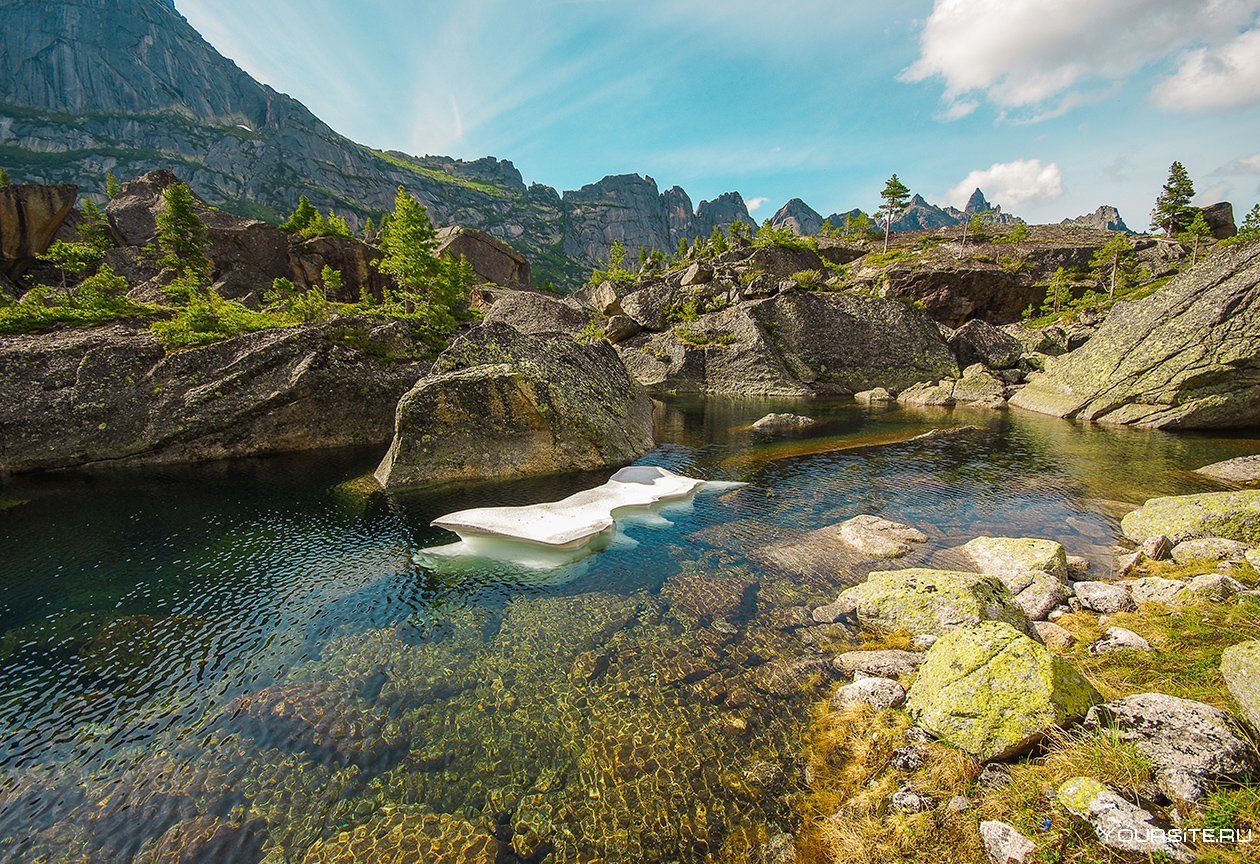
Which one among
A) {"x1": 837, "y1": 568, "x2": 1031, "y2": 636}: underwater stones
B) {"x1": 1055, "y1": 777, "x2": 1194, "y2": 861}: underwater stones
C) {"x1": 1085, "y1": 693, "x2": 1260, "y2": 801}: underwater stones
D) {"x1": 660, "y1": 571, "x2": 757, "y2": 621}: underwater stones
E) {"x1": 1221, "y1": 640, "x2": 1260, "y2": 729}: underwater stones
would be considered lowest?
{"x1": 660, "y1": 571, "x2": 757, "y2": 621}: underwater stones

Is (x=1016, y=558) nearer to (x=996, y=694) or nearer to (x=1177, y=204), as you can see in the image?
(x=996, y=694)

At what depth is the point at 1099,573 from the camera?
51.7ft

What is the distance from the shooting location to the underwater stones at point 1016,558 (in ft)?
48.8

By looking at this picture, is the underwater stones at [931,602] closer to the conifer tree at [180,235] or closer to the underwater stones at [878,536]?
the underwater stones at [878,536]

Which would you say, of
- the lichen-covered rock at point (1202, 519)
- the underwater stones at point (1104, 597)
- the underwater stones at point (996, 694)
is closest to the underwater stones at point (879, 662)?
the underwater stones at point (996, 694)

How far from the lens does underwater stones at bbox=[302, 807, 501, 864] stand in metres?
7.49

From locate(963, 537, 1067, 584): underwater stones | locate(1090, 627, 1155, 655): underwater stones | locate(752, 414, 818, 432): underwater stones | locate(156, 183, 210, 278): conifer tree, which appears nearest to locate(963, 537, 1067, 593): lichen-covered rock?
locate(963, 537, 1067, 584): underwater stones

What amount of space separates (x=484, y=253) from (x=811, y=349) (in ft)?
233

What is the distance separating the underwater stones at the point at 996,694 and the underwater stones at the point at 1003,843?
5.28ft

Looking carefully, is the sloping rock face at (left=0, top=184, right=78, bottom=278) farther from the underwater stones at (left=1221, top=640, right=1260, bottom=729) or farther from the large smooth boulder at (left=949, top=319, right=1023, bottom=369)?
the large smooth boulder at (left=949, top=319, right=1023, bottom=369)

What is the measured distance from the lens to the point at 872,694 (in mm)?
10195

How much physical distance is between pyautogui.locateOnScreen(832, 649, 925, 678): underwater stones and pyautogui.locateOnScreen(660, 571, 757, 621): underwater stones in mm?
3074

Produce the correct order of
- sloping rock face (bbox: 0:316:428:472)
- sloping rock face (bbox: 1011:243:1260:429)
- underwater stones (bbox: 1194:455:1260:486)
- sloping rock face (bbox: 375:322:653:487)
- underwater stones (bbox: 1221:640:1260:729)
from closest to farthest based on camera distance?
underwater stones (bbox: 1221:640:1260:729) < underwater stones (bbox: 1194:455:1260:486) < sloping rock face (bbox: 375:322:653:487) < sloping rock face (bbox: 0:316:428:472) < sloping rock face (bbox: 1011:243:1260:429)

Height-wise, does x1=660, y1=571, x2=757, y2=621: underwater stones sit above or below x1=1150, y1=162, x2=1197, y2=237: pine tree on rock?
below
